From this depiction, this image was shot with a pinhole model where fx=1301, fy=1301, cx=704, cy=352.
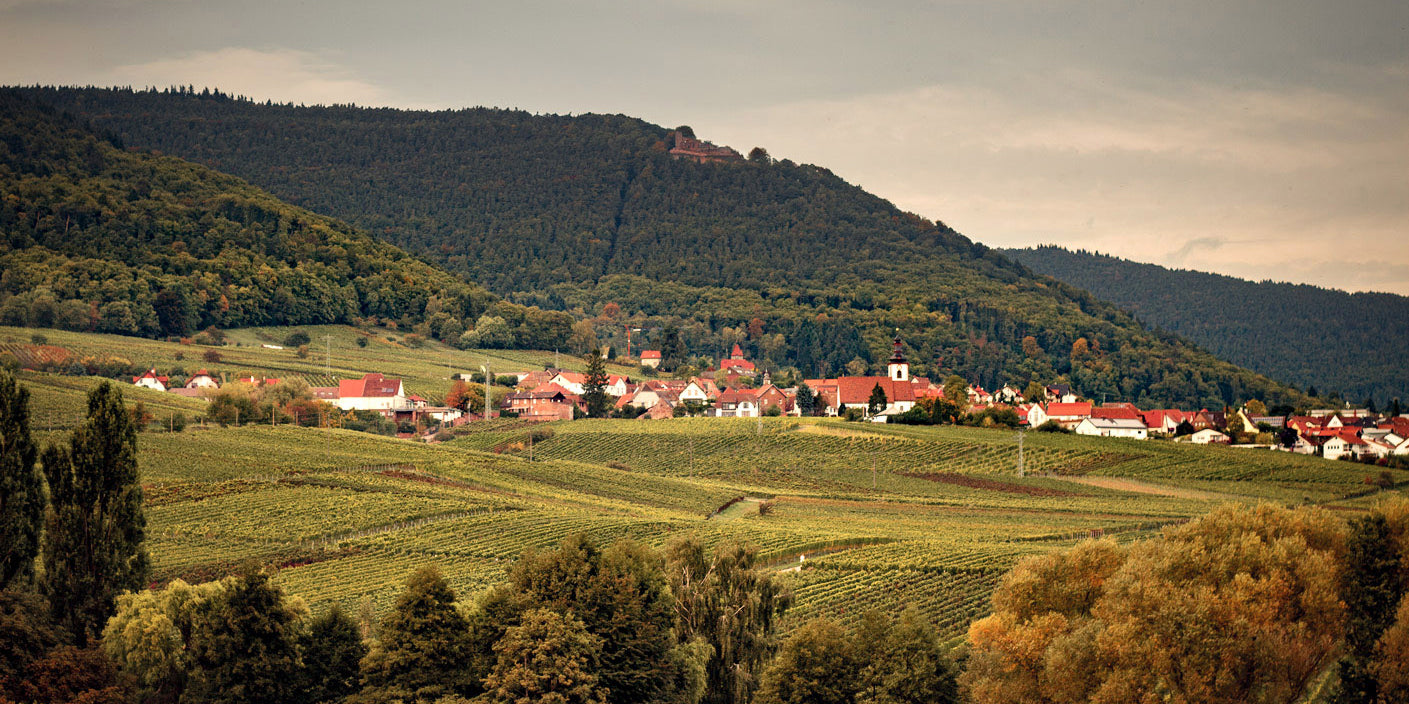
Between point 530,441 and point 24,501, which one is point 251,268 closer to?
point 530,441

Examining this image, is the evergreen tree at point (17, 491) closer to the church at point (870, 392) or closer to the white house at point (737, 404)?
the church at point (870, 392)

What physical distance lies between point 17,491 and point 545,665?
17.0 m

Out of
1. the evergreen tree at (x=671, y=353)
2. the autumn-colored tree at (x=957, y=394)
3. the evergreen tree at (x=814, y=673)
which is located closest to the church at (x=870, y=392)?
the autumn-colored tree at (x=957, y=394)

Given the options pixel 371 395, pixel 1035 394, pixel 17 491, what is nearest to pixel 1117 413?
pixel 1035 394

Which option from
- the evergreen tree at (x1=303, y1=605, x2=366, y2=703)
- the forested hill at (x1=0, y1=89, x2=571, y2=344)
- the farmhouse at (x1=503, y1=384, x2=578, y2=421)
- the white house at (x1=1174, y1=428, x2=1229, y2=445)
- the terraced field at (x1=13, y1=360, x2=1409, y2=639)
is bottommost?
the evergreen tree at (x1=303, y1=605, x2=366, y2=703)

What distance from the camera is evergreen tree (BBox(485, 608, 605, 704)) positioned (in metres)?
32.5

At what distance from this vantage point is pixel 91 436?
3862 cm

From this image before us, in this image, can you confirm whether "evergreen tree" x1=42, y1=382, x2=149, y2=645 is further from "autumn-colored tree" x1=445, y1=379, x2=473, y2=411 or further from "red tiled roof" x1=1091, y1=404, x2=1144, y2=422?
"red tiled roof" x1=1091, y1=404, x2=1144, y2=422

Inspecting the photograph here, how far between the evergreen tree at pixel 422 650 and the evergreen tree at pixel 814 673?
7.87 meters

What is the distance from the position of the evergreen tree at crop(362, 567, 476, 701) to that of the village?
69633mm

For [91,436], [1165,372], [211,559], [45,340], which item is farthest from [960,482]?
[1165,372]

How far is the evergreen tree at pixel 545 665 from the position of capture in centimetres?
3250

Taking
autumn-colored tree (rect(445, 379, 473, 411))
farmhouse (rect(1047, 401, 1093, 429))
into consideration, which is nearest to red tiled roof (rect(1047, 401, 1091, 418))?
farmhouse (rect(1047, 401, 1093, 429))

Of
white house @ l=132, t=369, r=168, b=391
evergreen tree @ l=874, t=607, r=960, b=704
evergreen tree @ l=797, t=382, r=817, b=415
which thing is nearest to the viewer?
evergreen tree @ l=874, t=607, r=960, b=704
